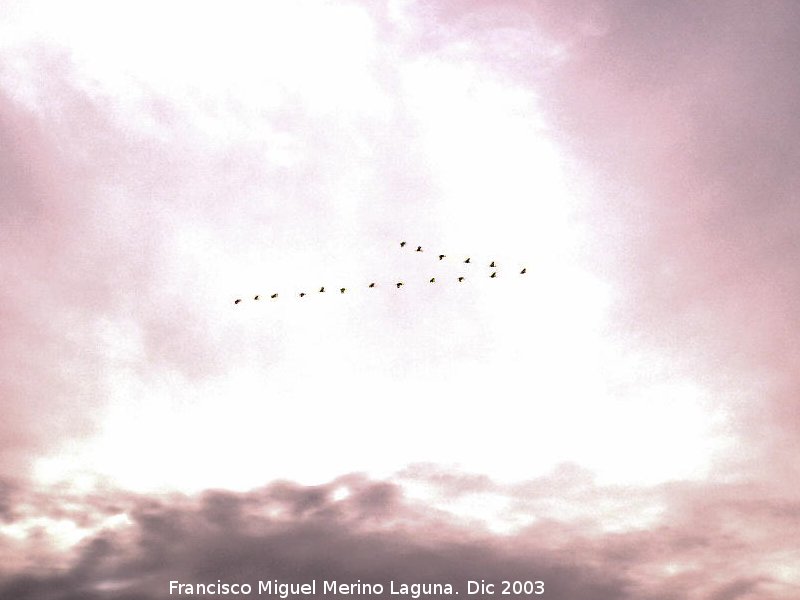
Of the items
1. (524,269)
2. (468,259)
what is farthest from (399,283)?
(524,269)

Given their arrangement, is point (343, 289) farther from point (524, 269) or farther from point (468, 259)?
point (524, 269)

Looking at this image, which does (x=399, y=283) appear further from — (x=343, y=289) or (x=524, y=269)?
(x=524, y=269)

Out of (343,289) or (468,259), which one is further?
(343,289)

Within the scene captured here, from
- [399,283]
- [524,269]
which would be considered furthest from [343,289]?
[524,269]

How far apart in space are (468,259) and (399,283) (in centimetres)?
1321

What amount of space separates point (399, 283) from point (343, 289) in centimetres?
1344

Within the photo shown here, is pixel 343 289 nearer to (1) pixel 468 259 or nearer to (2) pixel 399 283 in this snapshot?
(2) pixel 399 283

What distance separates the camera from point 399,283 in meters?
115

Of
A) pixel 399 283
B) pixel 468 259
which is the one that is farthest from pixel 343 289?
pixel 468 259

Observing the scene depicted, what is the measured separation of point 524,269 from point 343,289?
34.6 metres

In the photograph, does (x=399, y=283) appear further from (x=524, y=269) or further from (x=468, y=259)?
(x=524, y=269)

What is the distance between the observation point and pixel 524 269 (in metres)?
115

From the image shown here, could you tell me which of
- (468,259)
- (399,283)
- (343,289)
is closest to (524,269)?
(468,259)

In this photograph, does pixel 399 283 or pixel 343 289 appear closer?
pixel 399 283
